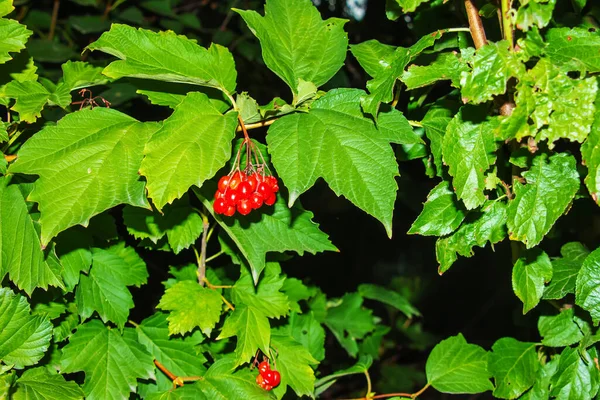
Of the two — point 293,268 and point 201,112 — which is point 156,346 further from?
point 293,268

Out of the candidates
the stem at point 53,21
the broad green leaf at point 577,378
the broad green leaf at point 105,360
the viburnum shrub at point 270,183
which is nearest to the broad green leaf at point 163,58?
the viburnum shrub at point 270,183

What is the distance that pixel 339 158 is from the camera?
3.81 feet

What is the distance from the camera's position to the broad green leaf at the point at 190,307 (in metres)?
1.37

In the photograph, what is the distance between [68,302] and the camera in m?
1.40

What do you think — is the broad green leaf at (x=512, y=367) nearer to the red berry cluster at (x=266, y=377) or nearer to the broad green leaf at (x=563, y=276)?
the broad green leaf at (x=563, y=276)

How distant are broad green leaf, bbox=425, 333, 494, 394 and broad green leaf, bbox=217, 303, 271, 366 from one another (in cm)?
49

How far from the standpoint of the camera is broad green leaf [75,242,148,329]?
1384 mm

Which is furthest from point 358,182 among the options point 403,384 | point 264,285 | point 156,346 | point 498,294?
point 498,294

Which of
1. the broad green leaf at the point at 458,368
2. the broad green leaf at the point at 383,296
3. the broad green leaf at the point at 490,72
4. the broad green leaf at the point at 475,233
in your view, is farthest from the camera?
the broad green leaf at the point at 383,296

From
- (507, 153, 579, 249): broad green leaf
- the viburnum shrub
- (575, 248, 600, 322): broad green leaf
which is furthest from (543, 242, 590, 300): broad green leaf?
(507, 153, 579, 249): broad green leaf

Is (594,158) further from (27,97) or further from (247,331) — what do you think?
(27,97)

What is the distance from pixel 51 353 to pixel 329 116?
0.77 metres

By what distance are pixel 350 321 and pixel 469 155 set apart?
3.47ft

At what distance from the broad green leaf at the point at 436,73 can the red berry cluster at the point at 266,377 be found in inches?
26.9
